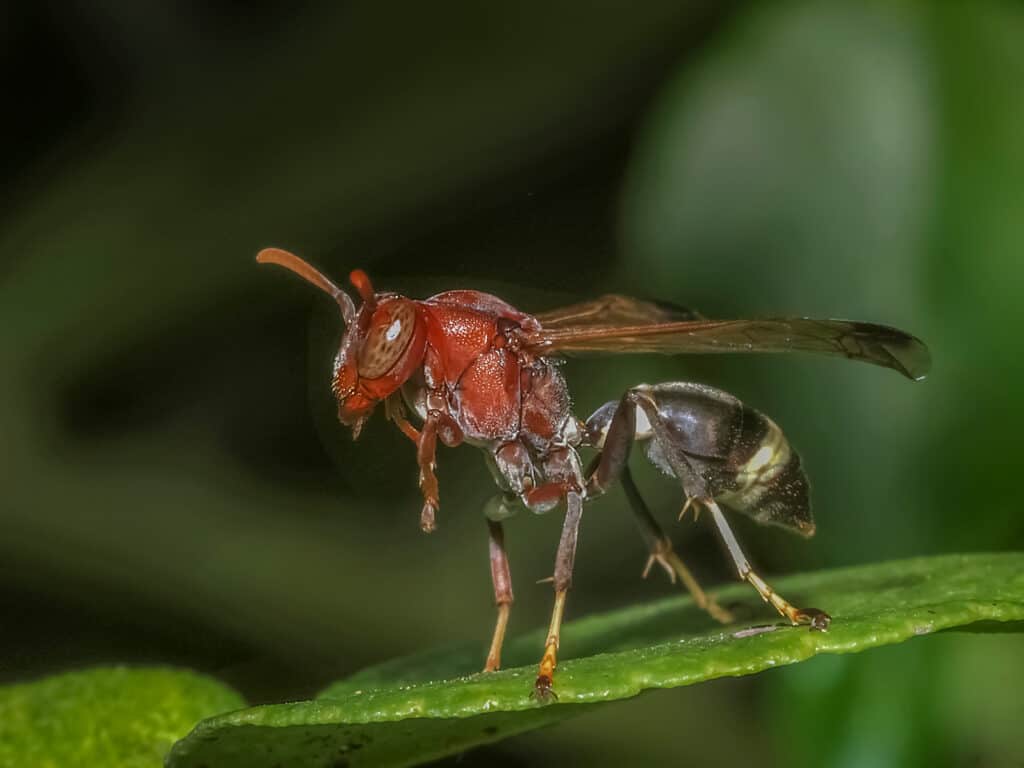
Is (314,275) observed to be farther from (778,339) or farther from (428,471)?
(778,339)

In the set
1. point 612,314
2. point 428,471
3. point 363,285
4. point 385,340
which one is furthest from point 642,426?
point 363,285

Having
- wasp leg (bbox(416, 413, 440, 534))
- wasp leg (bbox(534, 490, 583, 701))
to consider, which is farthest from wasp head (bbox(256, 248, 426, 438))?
wasp leg (bbox(534, 490, 583, 701))

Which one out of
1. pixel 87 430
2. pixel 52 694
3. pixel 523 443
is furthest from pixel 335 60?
pixel 52 694

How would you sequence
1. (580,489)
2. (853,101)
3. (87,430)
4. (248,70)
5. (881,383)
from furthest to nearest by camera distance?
(248,70) → (87,430) → (853,101) → (881,383) → (580,489)

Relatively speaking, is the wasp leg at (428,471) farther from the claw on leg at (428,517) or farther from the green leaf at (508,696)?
the green leaf at (508,696)

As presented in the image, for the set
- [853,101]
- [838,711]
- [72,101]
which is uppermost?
[72,101]

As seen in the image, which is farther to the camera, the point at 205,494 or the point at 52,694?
A: the point at 205,494

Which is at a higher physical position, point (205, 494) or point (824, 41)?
point (824, 41)

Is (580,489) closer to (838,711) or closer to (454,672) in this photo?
(454,672)
